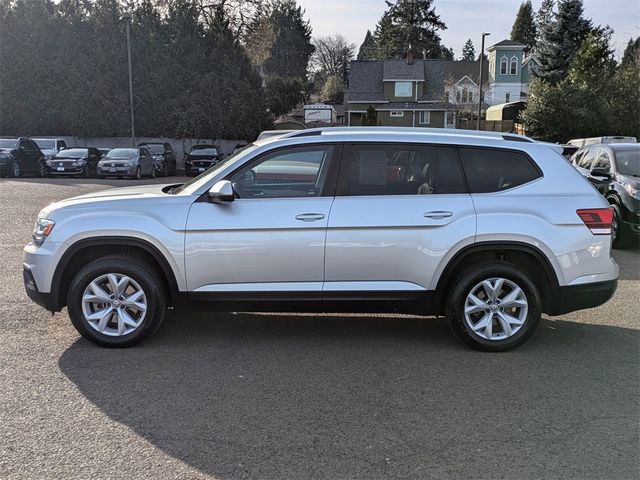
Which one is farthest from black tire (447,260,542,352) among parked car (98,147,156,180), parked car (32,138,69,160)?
parked car (32,138,69,160)

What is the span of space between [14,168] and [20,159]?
446 millimetres

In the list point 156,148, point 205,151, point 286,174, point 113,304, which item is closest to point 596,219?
point 286,174

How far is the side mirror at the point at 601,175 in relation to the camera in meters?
10.4

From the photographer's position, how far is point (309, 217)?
4.75 m

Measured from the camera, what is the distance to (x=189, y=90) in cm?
3531

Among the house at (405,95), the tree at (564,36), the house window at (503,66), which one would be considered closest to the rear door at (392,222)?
the house at (405,95)

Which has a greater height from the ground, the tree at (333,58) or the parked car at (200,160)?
the tree at (333,58)

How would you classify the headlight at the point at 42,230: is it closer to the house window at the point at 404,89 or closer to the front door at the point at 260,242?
the front door at the point at 260,242

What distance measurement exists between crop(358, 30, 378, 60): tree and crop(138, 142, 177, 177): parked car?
61662mm

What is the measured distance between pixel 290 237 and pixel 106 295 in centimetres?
165

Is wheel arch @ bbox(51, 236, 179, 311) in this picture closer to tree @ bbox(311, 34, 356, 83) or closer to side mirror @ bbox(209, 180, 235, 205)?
side mirror @ bbox(209, 180, 235, 205)

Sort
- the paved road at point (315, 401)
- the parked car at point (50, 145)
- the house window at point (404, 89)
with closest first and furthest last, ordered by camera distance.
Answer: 1. the paved road at point (315, 401)
2. the parked car at point (50, 145)
3. the house window at point (404, 89)

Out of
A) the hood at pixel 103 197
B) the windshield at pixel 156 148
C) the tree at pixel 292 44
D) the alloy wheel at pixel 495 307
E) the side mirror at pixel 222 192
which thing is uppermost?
the tree at pixel 292 44

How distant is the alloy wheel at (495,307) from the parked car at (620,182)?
5689 millimetres
